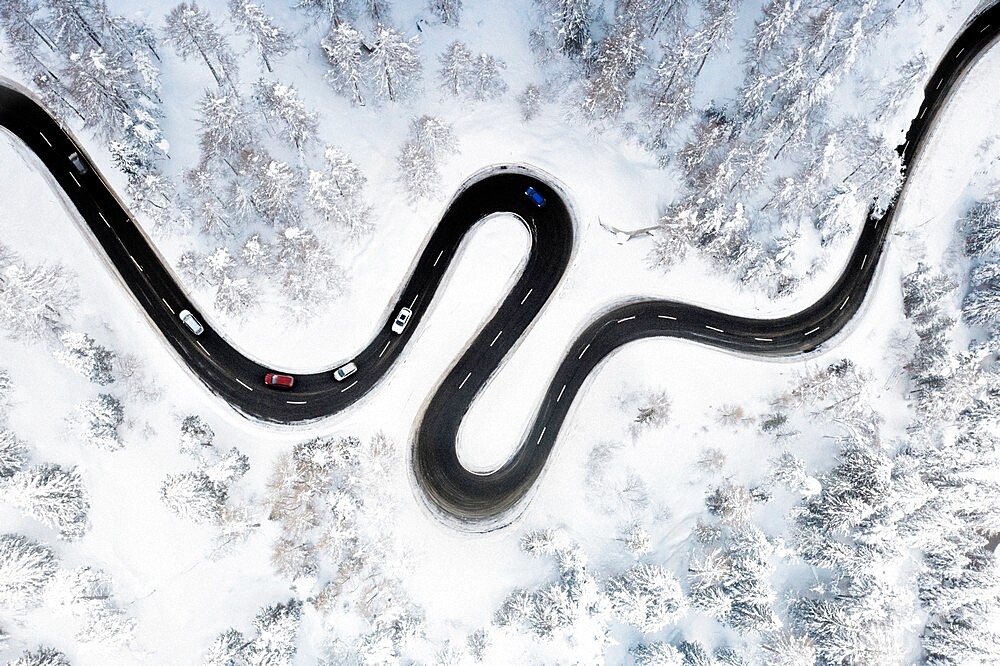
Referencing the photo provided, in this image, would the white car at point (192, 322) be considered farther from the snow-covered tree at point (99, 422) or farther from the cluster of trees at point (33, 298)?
the cluster of trees at point (33, 298)

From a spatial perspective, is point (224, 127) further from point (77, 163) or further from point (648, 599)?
point (648, 599)

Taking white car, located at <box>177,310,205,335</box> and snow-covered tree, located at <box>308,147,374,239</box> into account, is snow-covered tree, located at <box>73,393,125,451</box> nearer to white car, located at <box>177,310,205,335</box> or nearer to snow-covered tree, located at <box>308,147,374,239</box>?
white car, located at <box>177,310,205,335</box>

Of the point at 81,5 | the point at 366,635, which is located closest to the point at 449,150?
the point at 81,5

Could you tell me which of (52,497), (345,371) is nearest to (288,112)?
(345,371)

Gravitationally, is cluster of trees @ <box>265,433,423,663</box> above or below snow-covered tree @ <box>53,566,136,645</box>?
above

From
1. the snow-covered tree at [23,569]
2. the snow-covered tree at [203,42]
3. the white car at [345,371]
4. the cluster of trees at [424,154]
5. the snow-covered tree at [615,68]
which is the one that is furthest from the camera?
the white car at [345,371]

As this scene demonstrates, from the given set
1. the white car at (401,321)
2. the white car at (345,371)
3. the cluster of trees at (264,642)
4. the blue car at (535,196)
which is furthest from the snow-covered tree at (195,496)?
the blue car at (535,196)

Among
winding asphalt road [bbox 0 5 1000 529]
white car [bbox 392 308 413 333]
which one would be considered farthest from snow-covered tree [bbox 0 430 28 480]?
white car [bbox 392 308 413 333]
